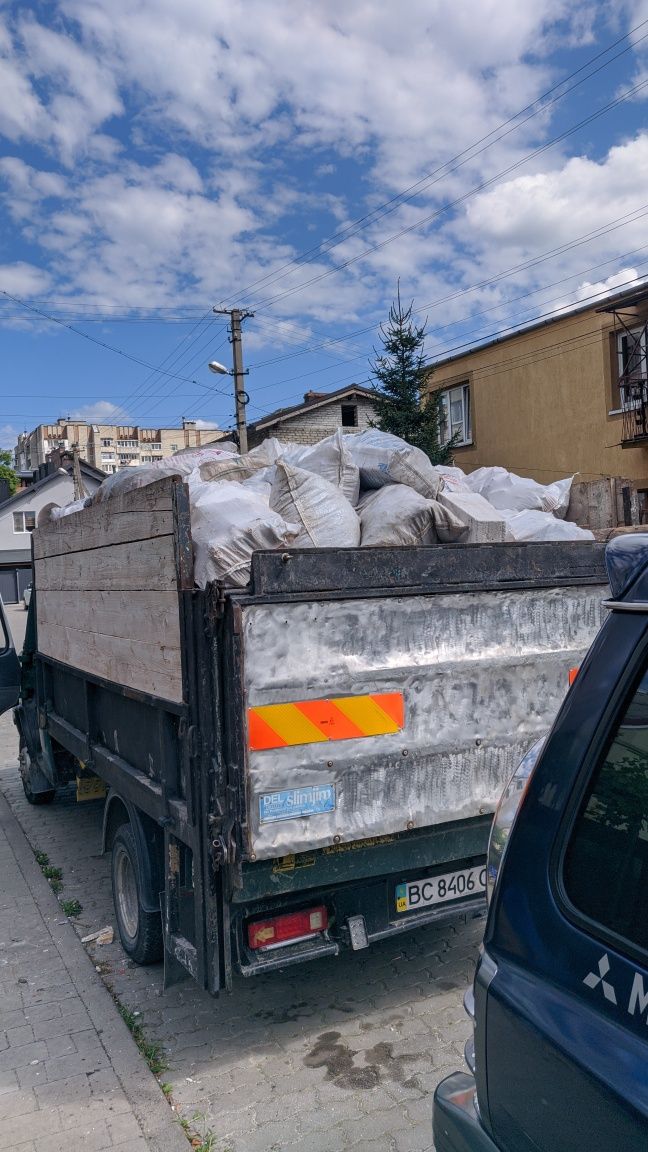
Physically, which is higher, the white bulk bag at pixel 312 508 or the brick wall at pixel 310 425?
the brick wall at pixel 310 425

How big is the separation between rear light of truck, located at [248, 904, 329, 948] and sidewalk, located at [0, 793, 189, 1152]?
0.69 m

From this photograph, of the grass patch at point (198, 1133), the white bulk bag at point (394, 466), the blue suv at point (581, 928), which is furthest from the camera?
the white bulk bag at point (394, 466)

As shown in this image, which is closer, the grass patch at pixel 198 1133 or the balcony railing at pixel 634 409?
the grass patch at pixel 198 1133

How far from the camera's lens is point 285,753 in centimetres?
302

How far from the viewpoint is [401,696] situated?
3273 mm

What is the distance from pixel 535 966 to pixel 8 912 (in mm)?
4571

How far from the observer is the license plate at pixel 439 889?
138 inches

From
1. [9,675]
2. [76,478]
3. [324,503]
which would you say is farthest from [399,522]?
[76,478]

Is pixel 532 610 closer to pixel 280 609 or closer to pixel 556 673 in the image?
pixel 556 673

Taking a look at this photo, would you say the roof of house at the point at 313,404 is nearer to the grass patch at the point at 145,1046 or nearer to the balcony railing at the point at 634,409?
the balcony railing at the point at 634,409

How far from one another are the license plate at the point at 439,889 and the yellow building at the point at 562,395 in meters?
13.9

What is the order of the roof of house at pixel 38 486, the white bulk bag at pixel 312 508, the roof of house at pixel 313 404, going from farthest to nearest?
the roof of house at pixel 38 486, the roof of house at pixel 313 404, the white bulk bag at pixel 312 508

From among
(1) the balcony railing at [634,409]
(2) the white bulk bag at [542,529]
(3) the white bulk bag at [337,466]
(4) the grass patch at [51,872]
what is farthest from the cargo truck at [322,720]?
(1) the balcony railing at [634,409]

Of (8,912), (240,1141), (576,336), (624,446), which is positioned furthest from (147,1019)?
(576,336)
